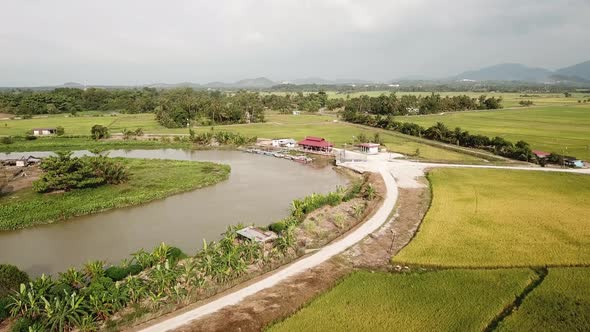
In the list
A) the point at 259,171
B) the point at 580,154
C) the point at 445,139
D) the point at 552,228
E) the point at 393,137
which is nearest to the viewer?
the point at 552,228

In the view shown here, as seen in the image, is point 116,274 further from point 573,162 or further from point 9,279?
point 573,162

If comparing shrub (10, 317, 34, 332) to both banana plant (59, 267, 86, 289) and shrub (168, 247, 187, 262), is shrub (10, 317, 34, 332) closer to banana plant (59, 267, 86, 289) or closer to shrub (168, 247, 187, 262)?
banana plant (59, 267, 86, 289)

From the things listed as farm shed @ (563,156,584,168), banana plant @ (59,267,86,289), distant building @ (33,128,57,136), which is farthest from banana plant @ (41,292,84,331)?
distant building @ (33,128,57,136)

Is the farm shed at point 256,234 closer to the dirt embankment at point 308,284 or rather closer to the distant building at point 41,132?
the dirt embankment at point 308,284

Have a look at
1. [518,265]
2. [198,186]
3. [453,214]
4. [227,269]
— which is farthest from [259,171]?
[518,265]

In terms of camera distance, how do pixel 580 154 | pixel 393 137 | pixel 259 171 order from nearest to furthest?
pixel 259 171 → pixel 580 154 → pixel 393 137

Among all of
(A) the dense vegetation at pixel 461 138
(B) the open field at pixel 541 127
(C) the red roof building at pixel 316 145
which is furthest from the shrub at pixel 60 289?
(B) the open field at pixel 541 127

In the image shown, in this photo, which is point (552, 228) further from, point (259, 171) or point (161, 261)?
point (259, 171)
